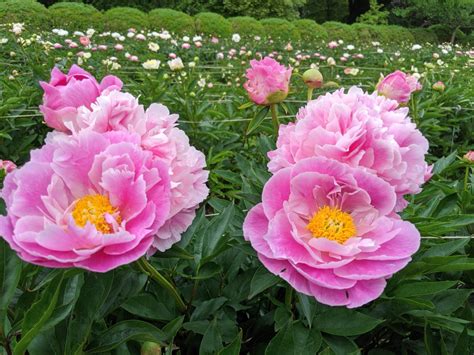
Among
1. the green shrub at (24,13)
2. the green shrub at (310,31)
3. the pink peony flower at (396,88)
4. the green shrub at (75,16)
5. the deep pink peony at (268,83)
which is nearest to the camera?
the deep pink peony at (268,83)

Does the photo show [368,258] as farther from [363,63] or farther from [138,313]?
[363,63]

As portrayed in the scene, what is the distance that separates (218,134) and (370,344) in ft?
4.04

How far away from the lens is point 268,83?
971 mm

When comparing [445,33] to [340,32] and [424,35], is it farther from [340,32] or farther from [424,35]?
[340,32]

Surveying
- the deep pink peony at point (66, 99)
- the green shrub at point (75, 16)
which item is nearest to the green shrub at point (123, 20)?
the green shrub at point (75, 16)

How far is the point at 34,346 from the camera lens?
0.56 meters

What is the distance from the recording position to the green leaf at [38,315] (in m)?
0.47

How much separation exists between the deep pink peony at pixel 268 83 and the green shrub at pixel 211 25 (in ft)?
29.5

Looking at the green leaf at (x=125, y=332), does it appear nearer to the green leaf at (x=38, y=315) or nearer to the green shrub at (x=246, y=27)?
the green leaf at (x=38, y=315)

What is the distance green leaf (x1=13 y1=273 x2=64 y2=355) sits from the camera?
473 millimetres

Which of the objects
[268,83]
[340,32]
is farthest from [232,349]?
[340,32]

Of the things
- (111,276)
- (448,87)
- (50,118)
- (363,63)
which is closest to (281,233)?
(111,276)

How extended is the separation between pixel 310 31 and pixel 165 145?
1085 centimetres

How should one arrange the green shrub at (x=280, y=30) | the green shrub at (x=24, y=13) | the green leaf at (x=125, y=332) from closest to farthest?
the green leaf at (x=125, y=332) → the green shrub at (x=24, y=13) → the green shrub at (x=280, y=30)
